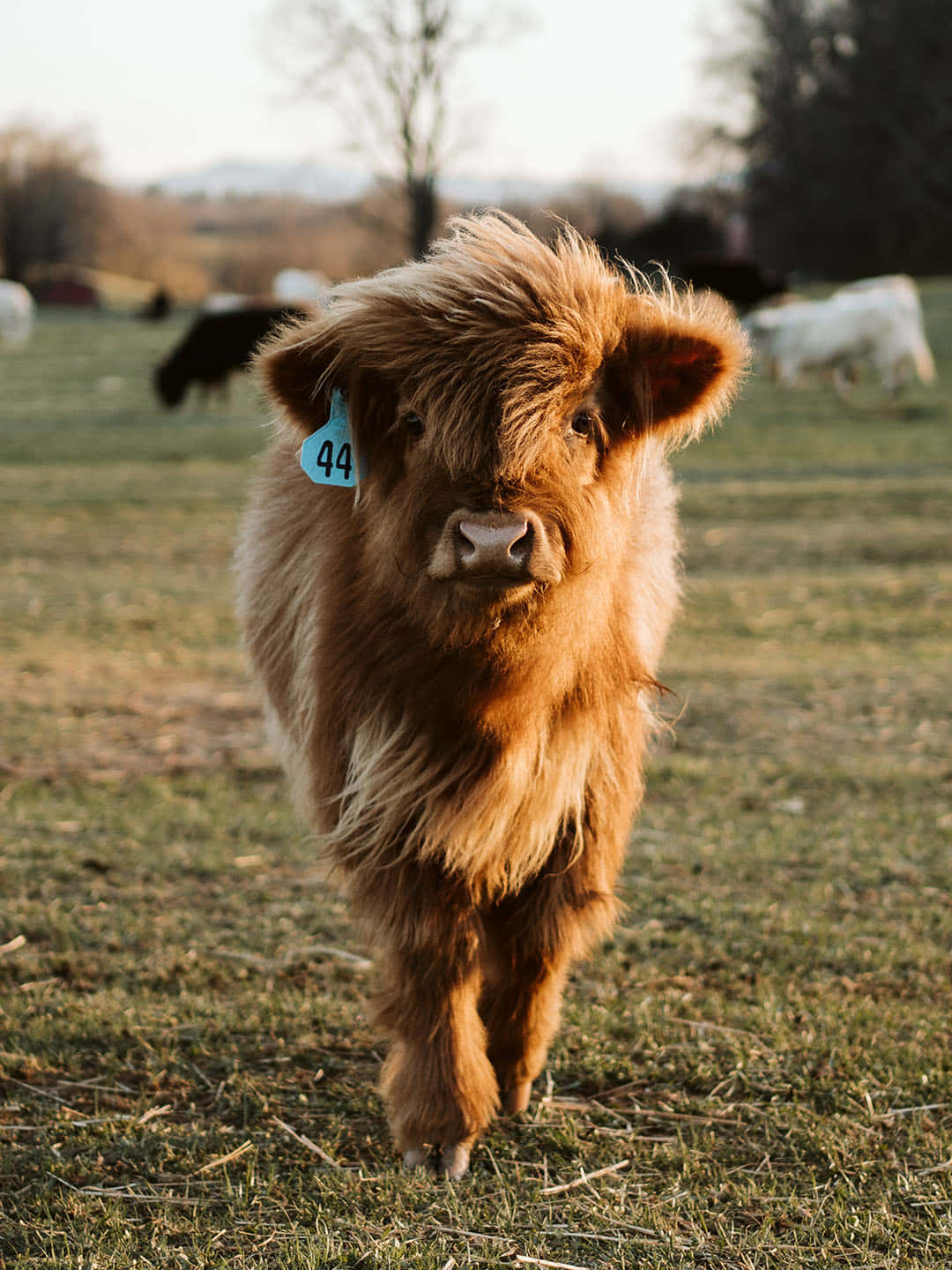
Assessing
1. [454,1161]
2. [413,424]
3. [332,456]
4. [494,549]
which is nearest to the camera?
[494,549]

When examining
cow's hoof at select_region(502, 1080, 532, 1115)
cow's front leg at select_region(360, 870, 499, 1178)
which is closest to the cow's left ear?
cow's front leg at select_region(360, 870, 499, 1178)

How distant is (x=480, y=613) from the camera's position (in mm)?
2453

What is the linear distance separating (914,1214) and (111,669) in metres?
5.34

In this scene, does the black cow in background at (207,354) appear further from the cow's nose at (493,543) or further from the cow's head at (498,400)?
the cow's nose at (493,543)

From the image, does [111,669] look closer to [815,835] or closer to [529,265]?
[815,835]

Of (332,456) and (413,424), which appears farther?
(332,456)

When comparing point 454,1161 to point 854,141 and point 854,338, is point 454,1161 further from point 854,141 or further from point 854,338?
point 854,141

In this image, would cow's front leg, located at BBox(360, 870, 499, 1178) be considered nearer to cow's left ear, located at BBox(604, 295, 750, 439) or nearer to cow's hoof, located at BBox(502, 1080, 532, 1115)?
cow's hoof, located at BBox(502, 1080, 532, 1115)

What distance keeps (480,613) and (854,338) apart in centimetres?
1820

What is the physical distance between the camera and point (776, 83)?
45.2m

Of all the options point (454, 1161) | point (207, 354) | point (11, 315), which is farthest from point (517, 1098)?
point (11, 315)

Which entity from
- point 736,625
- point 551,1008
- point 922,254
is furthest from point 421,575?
point 922,254

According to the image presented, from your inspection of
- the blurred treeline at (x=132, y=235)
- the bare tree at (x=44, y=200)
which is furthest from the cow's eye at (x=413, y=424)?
the bare tree at (x=44, y=200)

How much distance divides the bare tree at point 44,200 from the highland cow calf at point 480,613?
7226 centimetres
